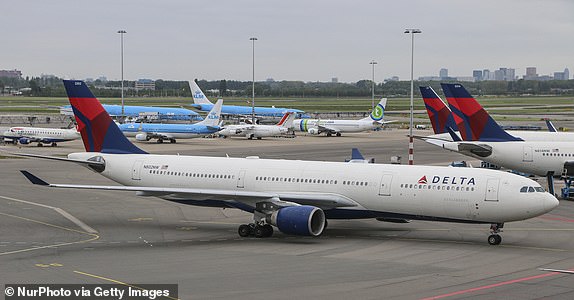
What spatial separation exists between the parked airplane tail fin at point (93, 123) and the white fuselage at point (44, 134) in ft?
185

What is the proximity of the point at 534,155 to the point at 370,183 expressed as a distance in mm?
24503

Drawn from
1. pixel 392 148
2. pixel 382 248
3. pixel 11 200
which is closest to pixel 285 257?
pixel 382 248

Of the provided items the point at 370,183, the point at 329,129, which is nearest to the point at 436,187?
the point at 370,183

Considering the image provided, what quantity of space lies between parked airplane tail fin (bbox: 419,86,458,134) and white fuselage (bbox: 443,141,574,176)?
434 inches

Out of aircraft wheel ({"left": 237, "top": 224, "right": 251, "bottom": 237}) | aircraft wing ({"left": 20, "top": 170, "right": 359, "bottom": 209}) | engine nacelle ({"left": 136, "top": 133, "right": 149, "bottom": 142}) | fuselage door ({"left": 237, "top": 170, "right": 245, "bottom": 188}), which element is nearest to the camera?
aircraft wing ({"left": 20, "top": 170, "right": 359, "bottom": 209})

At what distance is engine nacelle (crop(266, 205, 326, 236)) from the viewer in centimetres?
3581

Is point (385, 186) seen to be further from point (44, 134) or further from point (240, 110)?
point (240, 110)

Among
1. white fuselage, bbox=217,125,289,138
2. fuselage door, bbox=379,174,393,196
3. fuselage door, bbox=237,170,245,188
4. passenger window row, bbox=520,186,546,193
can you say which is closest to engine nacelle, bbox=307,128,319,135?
white fuselage, bbox=217,125,289,138

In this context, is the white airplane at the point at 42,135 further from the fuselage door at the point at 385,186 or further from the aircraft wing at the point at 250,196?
the fuselage door at the point at 385,186

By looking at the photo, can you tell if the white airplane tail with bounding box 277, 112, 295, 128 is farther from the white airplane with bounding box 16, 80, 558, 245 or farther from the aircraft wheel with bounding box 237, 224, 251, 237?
the aircraft wheel with bounding box 237, 224, 251, 237

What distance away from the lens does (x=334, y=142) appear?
113 meters

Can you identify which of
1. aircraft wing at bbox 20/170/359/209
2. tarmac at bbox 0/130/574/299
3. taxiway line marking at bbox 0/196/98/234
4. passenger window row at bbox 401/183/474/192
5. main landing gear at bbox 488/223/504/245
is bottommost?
taxiway line marking at bbox 0/196/98/234

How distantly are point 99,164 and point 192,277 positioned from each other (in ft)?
56.7

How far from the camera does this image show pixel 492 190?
3522 cm
